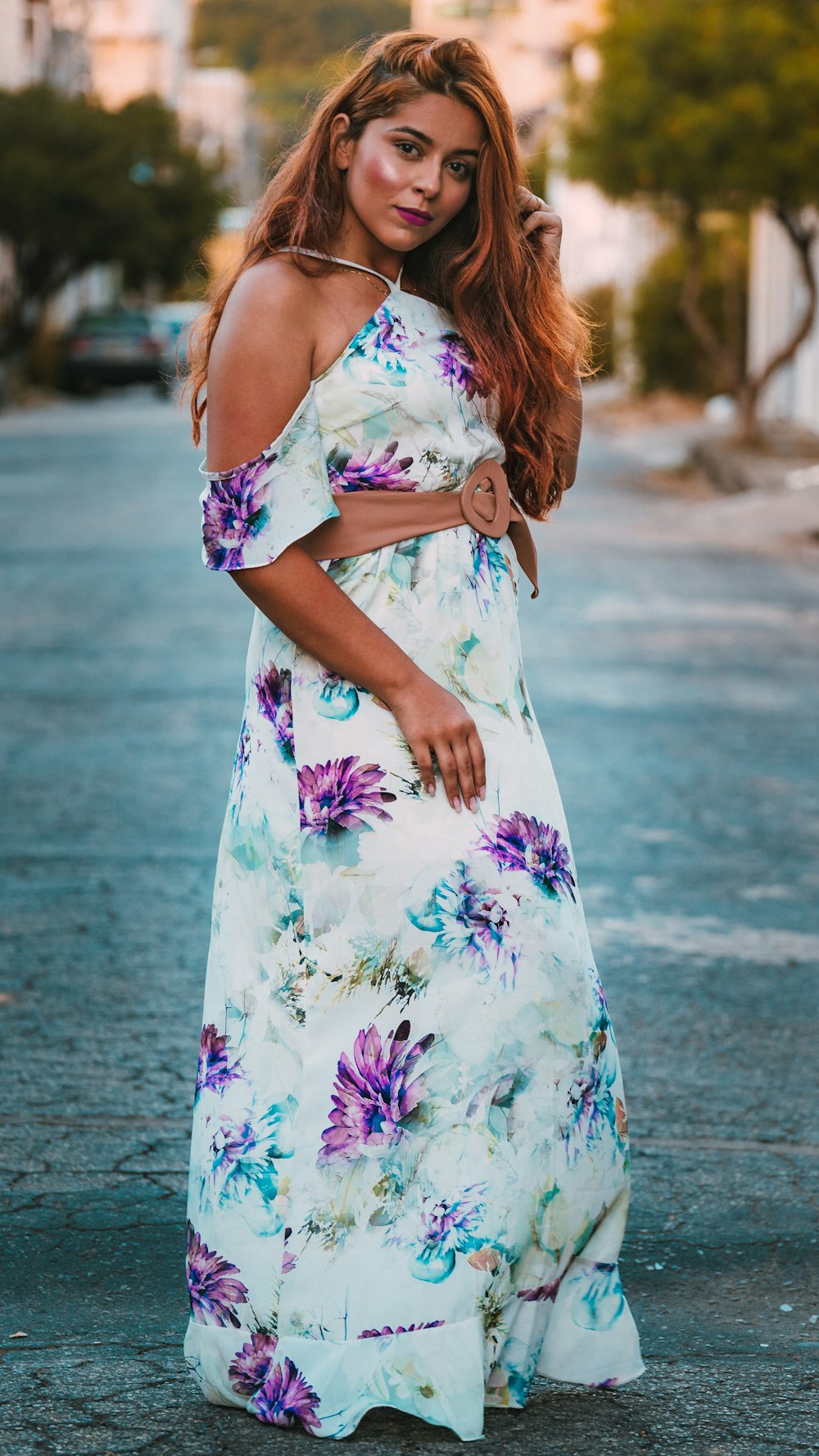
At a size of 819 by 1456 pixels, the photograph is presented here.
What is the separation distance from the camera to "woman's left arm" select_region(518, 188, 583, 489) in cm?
281

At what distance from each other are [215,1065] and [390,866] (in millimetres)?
367

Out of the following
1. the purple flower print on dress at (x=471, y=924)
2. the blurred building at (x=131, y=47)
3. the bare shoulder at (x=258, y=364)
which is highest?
the blurred building at (x=131, y=47)

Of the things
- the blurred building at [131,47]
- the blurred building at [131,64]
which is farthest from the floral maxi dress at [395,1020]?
the blurred building at [131,47]

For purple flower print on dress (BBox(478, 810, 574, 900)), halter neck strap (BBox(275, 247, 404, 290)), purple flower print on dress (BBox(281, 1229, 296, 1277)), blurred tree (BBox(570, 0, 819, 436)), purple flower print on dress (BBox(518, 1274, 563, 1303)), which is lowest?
purple flower print on dress (BBox(518, 1274, 563, 1303))

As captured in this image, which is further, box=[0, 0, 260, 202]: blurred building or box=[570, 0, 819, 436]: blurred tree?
box=[0, 0, 260, 202]: blurred building

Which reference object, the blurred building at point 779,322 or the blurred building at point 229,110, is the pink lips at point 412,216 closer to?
the blurred building at point 779,322

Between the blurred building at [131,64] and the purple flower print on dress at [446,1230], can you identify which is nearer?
the purple flower print on dress at [446,1230]

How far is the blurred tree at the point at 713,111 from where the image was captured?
19047 millimetres

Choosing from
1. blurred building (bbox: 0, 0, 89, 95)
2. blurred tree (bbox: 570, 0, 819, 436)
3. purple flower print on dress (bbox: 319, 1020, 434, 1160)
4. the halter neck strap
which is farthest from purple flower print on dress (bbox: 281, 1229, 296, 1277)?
blurred building (bbox: 0, 0, 89, 95)

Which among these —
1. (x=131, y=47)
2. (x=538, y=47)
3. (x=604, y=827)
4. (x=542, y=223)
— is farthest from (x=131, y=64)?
(x=542, y=223)

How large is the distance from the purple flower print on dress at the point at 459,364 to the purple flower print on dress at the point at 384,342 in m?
0.06

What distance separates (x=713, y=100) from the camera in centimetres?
1958

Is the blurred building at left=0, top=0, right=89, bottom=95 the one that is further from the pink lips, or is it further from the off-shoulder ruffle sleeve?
the off-shoulder ruffle sleeve

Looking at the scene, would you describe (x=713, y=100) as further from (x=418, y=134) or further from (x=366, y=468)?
(x=366, y=468)
